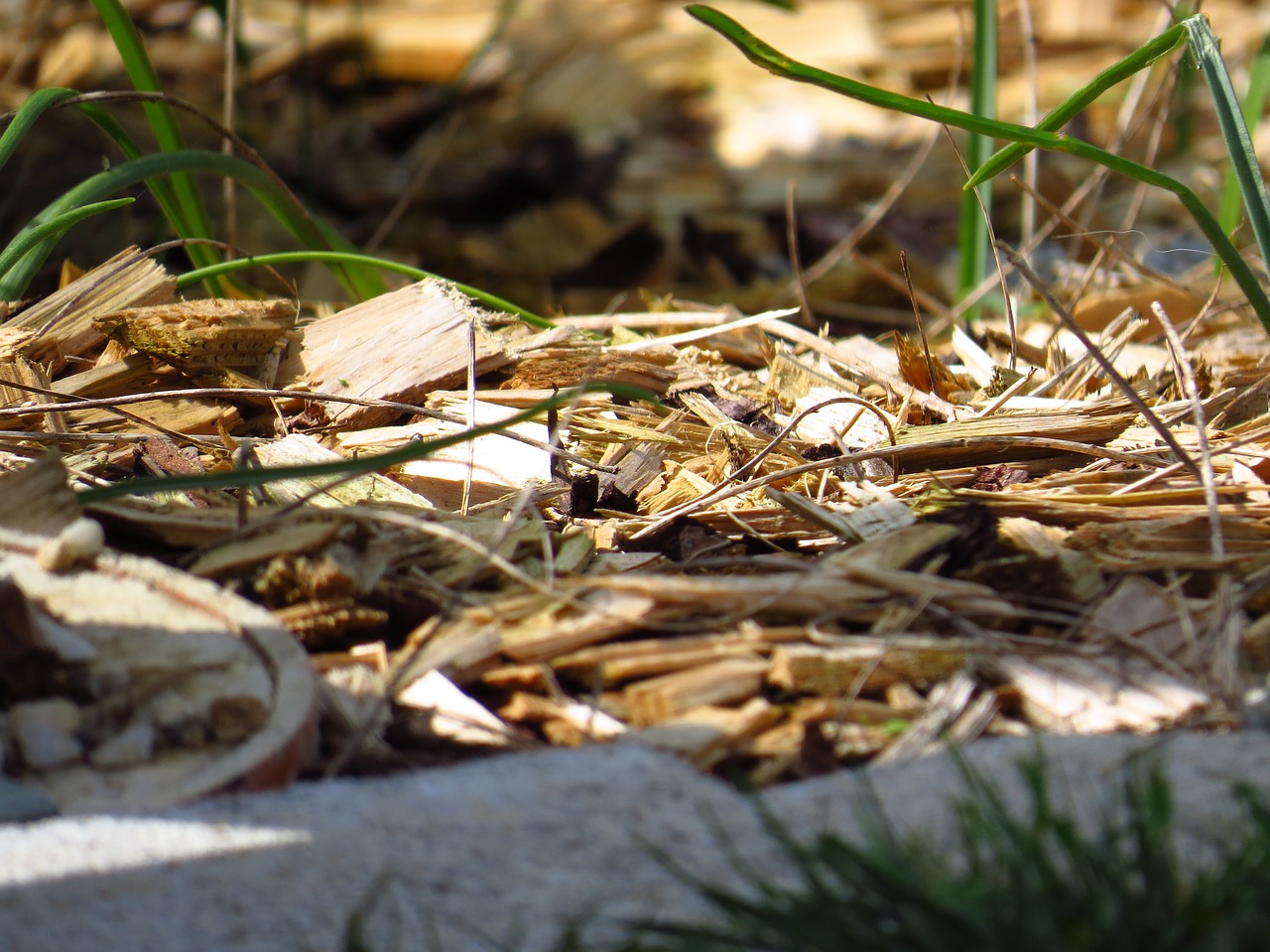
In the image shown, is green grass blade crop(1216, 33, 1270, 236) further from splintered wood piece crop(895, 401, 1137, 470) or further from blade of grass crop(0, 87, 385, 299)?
blade of grass crop(0, 87, 385, 299)

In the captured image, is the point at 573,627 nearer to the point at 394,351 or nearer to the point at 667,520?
the point at 667,520

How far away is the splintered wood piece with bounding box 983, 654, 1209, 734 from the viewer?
1153 mm

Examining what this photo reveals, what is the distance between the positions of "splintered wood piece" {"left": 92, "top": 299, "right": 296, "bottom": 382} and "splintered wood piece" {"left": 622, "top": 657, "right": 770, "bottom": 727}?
939 millimetres

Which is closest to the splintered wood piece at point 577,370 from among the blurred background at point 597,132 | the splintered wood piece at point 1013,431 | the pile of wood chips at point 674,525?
the pile of wood chips at point 674,525

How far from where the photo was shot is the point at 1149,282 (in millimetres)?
2504

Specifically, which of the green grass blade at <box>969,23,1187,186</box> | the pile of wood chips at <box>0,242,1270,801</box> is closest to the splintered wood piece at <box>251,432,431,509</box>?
the pile of wood chips at <box>0,242,1270,801</box>

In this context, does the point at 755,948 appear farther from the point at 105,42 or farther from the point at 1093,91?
the point at 105,42

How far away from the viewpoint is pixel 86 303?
6.36 feet

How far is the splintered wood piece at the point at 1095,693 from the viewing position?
1153mm

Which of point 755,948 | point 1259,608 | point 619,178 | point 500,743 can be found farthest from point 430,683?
point 619,178

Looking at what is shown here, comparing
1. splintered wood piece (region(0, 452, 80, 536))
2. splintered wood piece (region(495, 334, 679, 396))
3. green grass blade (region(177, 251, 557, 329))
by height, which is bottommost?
splintered wood piece (region(495, 334, 679, 396))

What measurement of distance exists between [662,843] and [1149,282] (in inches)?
75.5

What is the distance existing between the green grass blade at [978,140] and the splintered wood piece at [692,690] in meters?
1.47

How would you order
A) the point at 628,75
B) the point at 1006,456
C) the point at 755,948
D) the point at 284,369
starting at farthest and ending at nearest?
the point at 628,75, the point at 284,369, the point at 1006,456, the point at 755,948
